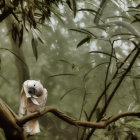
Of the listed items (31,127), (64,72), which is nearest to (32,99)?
(31,127)

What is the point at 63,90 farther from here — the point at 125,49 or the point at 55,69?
the point at 125,49

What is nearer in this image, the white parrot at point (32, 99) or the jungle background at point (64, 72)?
the white parrot at point (32, 99)

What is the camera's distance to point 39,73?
156cm

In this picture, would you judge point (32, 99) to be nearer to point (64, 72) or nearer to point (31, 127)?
point (31, 127)

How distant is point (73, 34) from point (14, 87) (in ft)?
1.94

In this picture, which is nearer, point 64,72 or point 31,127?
point 31,127

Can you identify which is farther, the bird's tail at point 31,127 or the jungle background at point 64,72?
the jungle background at point 64,72

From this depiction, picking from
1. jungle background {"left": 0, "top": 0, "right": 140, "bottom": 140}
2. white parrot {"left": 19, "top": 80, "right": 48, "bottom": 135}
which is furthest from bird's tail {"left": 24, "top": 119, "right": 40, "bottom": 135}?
jungle background {"left": 0, "top": 0, "right": 140, "bottom": 140}

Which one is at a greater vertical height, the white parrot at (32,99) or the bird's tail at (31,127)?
Answer: the white parrot at (32,99)

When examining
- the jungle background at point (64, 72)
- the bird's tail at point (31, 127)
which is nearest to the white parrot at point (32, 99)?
the bird's tail at point (31, 127)

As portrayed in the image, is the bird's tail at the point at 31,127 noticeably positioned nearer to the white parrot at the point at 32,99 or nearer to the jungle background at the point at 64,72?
the white parrot at the point at 32,99

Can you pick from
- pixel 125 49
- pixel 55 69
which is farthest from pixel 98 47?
pixel 55 69

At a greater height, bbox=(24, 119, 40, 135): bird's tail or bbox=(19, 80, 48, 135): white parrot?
bbox=(19, 80, 48, 135): white parrot

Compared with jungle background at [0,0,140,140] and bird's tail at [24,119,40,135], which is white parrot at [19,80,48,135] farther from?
jungle background at [0,0,140,140]
